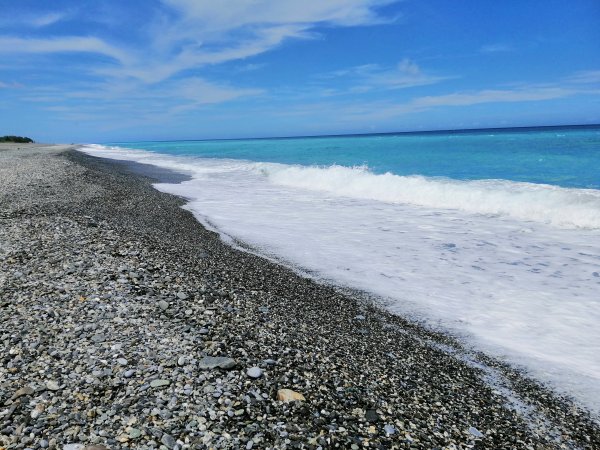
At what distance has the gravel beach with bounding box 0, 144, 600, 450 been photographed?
3078mm

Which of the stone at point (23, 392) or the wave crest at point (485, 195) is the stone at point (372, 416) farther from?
the wave crest at point (485, 195)

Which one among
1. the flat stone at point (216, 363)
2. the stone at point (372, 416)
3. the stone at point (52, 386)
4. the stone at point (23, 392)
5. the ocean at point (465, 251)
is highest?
the stone at point (23, 392)

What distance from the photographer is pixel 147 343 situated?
13.2 feet

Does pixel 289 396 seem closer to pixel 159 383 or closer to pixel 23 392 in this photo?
pixel 159 383

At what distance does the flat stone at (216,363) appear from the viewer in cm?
370

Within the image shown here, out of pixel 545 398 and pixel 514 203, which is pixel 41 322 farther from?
pixel 514 203

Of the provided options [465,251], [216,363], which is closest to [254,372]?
[216,363]

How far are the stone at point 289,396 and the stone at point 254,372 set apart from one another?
276 millimetres

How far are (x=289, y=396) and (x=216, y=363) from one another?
2.44 feet

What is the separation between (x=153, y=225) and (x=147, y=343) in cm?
655

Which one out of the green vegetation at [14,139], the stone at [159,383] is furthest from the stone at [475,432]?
the green vegetation at [14,139]

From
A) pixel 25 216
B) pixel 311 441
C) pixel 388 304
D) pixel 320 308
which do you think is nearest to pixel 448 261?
pixel 388 304

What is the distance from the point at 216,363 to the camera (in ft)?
12.3

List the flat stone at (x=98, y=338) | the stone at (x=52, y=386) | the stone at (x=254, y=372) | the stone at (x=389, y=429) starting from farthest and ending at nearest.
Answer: the flat stone at (x=98, y=338), the stone at (x=254, y=372), the stone at (x=52, y=386), the stone at (x=389, y=429)
